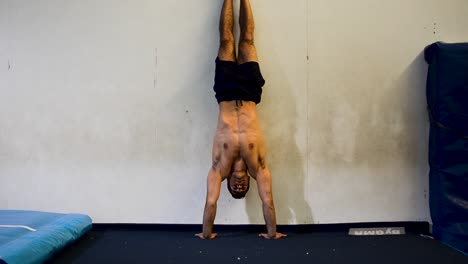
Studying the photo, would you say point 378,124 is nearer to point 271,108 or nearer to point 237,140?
point 271,108

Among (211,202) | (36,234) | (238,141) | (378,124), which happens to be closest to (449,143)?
(378,124)

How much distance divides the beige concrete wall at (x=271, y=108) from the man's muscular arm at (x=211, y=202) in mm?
293

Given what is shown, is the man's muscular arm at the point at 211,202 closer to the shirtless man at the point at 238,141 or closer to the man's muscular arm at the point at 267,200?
the shirtless man at the point at 238,141

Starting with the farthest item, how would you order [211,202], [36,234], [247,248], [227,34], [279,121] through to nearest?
[279,121]
[227,34]
[211,202]
[247,248]
[36,234]

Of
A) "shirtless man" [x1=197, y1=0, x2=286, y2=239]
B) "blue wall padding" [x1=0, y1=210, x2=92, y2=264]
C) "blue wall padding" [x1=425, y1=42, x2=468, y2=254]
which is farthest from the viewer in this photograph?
"shirtless man" [x1=197, y1=0, x2=286, y2=239]

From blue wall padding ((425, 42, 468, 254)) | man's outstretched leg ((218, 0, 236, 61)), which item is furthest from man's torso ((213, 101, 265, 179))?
blue wall padding ((425, 42, 468, 254))

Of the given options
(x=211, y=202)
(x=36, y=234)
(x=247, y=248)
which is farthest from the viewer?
(x=211, y=202)

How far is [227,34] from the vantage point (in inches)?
124

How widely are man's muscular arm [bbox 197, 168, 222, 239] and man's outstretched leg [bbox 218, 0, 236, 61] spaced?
1003 millimetres

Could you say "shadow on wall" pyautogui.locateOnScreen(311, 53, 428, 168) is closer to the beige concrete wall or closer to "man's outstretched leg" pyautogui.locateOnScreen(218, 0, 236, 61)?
the beige concrete wall

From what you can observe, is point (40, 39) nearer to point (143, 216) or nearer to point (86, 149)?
point (86, 149)

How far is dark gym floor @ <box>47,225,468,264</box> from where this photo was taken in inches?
98.8

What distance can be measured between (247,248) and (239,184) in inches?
20.8

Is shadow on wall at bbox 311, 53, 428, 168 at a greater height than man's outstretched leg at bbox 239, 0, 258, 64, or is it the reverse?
man's outstretched leg at bbox 239, 0, 258, 64
